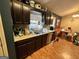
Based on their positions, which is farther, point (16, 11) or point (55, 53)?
point (55, 53)

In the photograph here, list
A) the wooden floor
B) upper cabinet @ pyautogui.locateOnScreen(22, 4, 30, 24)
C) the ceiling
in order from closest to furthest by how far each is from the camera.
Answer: upper cabinet @ pyautogui.locateOnScreen(22, 4, 30, 24) < the wooden floor < the ceiling

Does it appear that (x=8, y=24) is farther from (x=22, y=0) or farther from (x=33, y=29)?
(x=33, y=29)

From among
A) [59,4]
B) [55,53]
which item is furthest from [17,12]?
[55,53]

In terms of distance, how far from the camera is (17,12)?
7.08 ft

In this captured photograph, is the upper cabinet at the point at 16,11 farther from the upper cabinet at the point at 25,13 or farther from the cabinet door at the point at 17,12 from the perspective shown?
the upper cabinet at the point at 25,13

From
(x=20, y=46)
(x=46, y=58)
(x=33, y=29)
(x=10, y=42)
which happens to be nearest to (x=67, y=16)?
(x=33, y=29)

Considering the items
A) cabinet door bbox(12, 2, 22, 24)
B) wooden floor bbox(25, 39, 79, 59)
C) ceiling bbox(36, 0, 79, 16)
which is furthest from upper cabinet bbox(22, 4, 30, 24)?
wooden floor bbox(25, 39, 79, 59)

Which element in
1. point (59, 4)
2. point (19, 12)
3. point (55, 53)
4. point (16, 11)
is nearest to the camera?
point (16, 11)

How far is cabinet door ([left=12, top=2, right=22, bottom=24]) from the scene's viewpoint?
2049mm

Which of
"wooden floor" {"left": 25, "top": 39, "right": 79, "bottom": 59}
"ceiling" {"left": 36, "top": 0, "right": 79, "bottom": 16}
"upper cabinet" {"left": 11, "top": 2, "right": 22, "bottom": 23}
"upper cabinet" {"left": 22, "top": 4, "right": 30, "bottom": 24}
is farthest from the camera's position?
→ "ceiling" {"left": 36, "top": 0, "right": 79, "bottom": 16}

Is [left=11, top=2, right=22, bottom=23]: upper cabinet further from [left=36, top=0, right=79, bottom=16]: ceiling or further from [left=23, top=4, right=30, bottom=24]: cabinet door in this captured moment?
[left=36, top=0, right=79, bottom=16]: ceiling

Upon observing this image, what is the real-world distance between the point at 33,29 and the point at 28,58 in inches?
55.3

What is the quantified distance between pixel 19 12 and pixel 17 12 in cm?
9

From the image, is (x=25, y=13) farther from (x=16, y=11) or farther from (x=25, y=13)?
(x=16, y=11)
